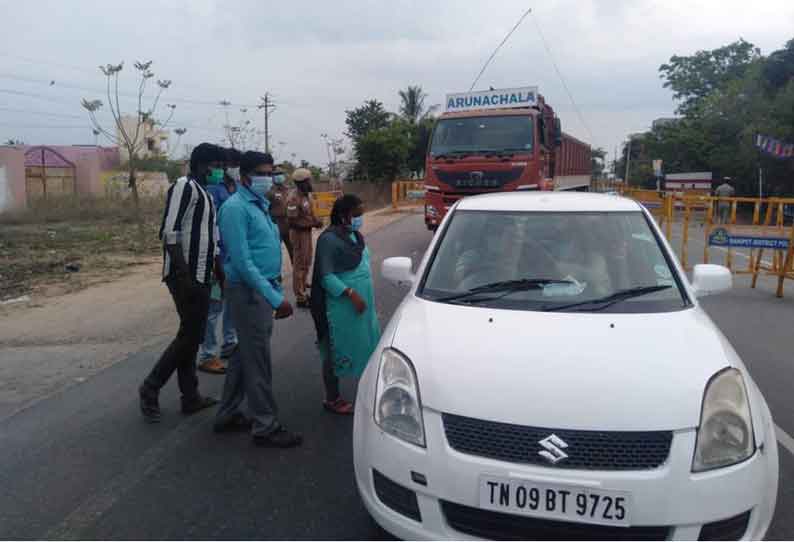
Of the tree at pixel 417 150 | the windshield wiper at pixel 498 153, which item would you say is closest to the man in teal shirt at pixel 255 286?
the windshield wiper at pixel 498 153

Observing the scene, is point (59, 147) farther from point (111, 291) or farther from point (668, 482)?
point (668, 482)

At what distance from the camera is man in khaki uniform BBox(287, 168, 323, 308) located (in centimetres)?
788

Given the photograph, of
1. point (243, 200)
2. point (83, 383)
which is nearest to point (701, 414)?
point (243, 200)

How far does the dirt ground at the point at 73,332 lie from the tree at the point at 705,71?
4578 centimetres

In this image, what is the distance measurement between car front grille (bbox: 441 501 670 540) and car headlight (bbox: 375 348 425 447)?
31cm

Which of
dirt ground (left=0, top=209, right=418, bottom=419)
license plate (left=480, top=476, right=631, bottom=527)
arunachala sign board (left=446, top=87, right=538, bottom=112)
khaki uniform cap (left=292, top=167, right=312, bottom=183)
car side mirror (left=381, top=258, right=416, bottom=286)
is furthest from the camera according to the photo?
arunachala sign board (left=446, top=87, right=538, bottom=112)

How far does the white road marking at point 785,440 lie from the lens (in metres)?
3.99

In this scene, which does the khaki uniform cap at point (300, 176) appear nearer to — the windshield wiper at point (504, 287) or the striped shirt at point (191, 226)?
the striped shirt at point (191, 226)

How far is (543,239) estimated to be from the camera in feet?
12.8

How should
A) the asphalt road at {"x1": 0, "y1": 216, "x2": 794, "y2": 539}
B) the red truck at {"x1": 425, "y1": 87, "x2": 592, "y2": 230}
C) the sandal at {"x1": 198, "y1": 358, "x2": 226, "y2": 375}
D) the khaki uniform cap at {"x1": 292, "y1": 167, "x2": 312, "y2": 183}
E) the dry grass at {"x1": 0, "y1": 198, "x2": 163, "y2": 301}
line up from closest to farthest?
the asphalt road at {"x1": 0, "y1": 216, "x2": 794, "y2": 539} < the sandal at {"x1": 198, "y1": 358, "x2": 226, "y2": 375} < the khaki uniform cap at {"x1": 292, "y1": 167, "x2": 312, "y2": 183} < the dry grass at {"x1": 0, "y1": 198, "x2": 163, "y2": 301} < the red truck at {"x1": 425, "y1": 87, "x2": 592, "y2": 230}

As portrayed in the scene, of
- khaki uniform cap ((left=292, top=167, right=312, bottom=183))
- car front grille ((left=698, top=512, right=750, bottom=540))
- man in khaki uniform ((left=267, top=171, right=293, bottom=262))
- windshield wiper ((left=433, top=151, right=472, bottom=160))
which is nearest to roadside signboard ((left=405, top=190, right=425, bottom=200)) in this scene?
windshield wiper ((left=433, top=151, right=472, bottom=160))

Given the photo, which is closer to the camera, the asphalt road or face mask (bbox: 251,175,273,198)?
the asphalt road

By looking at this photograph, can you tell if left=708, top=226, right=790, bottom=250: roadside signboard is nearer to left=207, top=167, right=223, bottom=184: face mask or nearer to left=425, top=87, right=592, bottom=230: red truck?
left=425, top=87, right=592, bottom=230: red truck

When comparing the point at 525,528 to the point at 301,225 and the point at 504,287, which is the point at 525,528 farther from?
the point at 301,225
